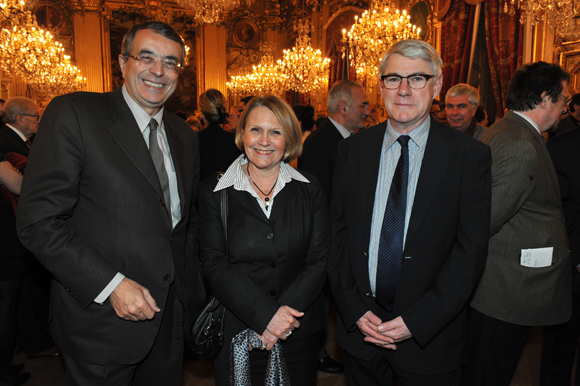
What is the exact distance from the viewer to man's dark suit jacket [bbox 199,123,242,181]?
3682 millimetres

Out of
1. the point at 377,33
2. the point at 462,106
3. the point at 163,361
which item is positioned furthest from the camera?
the point at 377,33

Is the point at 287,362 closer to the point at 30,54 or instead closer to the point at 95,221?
the point at 95,221

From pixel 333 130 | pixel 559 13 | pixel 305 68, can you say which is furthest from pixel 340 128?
pixel 305 68

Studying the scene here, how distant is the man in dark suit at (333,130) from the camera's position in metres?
3.23

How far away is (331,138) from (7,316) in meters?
2.76

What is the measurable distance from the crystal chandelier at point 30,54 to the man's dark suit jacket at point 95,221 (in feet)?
24.4

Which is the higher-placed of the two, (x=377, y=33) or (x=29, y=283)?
(x=377, y=33)

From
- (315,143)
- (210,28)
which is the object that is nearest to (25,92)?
(210,28)

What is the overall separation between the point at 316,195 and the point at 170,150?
2.46 ft

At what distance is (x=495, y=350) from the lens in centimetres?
220

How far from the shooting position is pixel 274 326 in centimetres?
186

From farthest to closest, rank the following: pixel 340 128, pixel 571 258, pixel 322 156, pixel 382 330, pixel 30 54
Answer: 1. pixel 30 54
2. pixel 340 128
3. pixel 322 156
4. pixel 571 258
5. pixel 382 330

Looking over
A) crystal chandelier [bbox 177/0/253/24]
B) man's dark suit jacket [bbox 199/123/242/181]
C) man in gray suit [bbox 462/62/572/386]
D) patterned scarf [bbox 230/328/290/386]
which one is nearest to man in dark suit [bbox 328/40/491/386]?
patterned scarf [bbox 230/328/290/386]

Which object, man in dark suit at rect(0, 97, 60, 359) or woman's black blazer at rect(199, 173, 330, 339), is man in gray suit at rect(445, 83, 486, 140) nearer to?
woman's black blazer at rect(199, 173, 330, 339)
